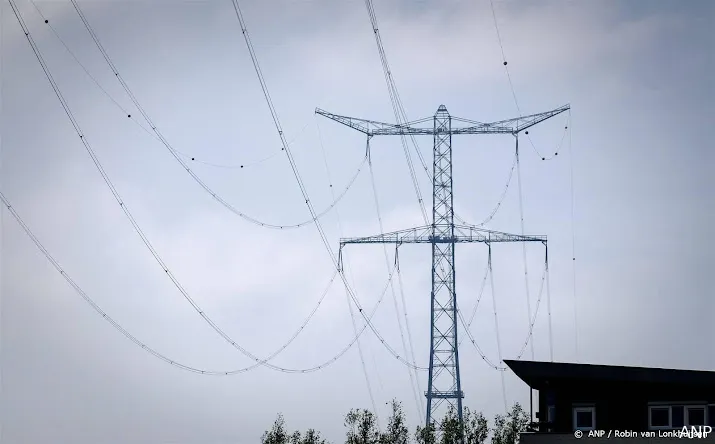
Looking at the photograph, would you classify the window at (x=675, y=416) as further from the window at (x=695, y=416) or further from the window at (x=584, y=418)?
the window at (x=584, y=418)

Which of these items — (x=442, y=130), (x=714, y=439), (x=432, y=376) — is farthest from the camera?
(x=442, y=130)

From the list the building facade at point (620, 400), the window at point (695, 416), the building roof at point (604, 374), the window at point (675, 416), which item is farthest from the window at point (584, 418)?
the window at point (695, 416)

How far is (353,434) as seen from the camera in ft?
364

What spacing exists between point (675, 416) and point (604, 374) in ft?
14.8

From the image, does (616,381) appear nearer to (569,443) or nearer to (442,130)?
(569,443)

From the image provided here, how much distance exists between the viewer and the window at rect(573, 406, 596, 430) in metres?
63.8

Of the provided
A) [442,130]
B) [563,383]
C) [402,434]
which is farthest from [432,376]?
[563,383]

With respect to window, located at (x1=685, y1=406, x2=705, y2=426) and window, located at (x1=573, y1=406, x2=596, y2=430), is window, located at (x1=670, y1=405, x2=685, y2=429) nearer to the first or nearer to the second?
window, located at (x1=685, y1=406, x2=705, y2=426)

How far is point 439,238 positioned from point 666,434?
172 ft

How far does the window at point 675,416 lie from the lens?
62344mm

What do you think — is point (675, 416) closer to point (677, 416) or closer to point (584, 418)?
point (677, 416)

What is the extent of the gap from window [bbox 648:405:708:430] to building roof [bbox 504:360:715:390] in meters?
1.52

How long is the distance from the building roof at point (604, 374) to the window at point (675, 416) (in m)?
1.52

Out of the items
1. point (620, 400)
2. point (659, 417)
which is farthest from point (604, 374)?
point (659, 417)
